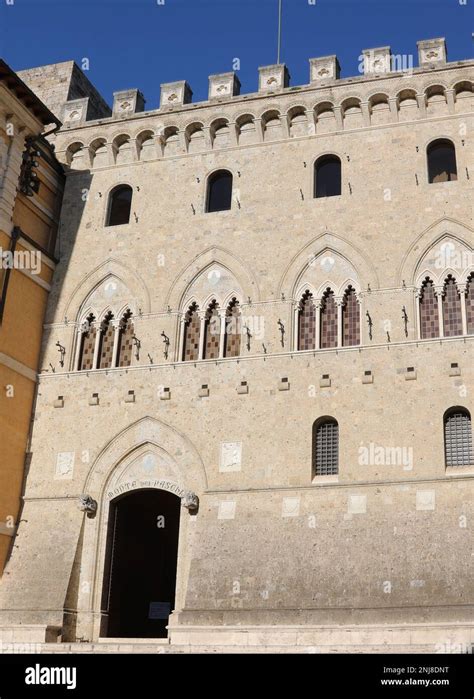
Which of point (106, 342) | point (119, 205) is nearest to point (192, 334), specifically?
point (106, 342)

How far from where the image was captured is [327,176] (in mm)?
22359

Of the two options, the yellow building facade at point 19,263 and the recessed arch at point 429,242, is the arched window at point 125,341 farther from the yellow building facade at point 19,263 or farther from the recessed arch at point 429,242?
the recessed arch at point 429,242

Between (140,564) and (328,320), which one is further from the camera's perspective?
(140,564)

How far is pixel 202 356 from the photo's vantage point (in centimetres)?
2102

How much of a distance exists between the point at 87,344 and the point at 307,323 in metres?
5.74

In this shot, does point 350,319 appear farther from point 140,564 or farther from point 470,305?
point 140,564

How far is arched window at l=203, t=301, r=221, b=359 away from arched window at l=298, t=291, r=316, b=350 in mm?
2028

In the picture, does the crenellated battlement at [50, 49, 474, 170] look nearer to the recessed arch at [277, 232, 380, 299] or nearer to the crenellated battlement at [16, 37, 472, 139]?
the crenellated battlement at [16, 37, 472, 139]

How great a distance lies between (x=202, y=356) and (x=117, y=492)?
3.75 meters

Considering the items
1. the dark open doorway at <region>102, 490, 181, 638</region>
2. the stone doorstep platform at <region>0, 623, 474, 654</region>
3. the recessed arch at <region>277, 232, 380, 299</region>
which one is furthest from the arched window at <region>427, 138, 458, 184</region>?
the stone doorstep platform at <region>0, 623, 474, 654</region>

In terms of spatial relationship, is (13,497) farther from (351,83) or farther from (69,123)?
(351,83)

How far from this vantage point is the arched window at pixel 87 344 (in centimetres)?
2208
